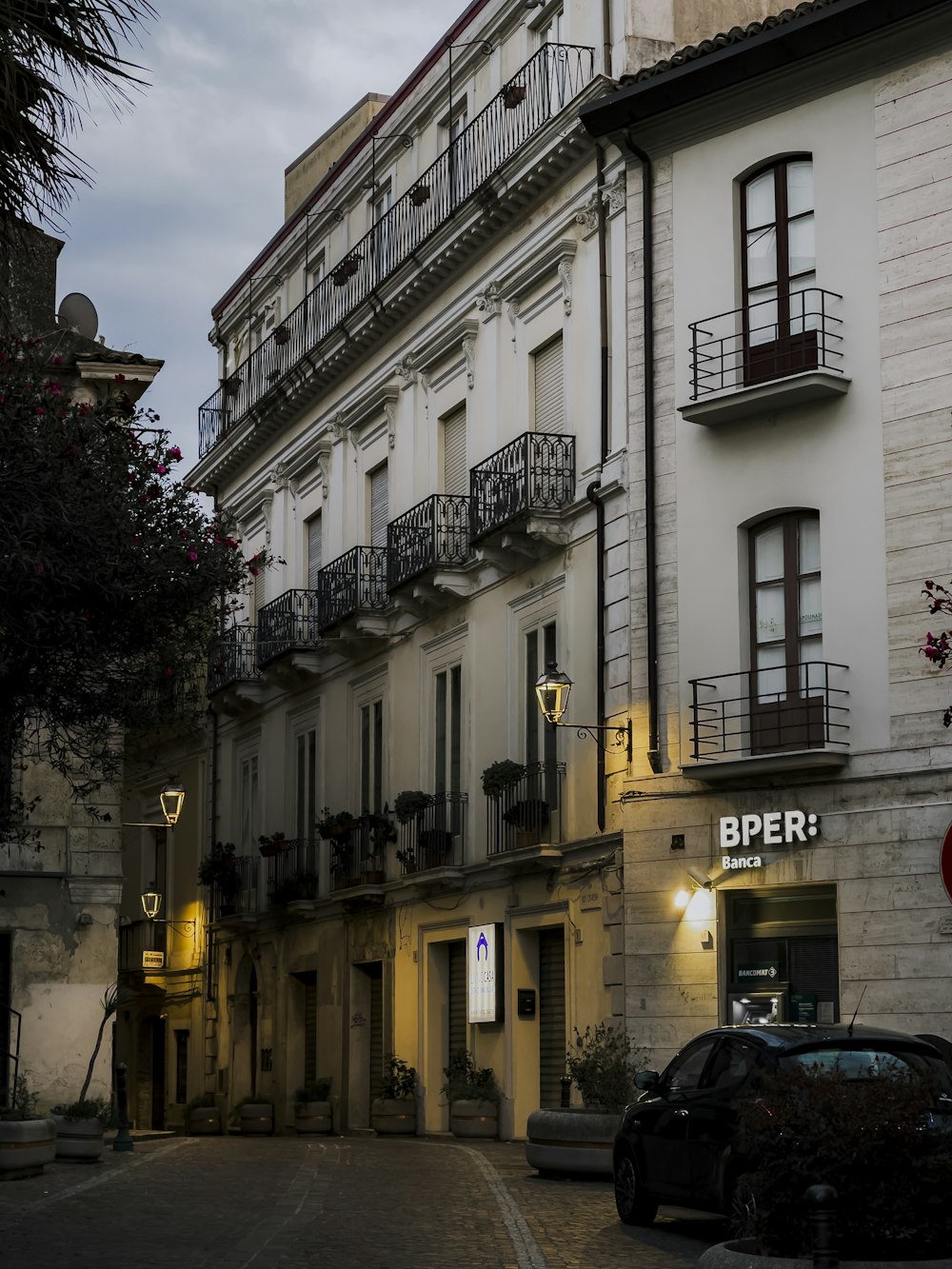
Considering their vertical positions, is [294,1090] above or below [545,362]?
below

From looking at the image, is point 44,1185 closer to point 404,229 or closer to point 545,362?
point 545,362

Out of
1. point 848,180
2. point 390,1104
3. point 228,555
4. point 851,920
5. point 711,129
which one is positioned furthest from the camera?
point 390,1104

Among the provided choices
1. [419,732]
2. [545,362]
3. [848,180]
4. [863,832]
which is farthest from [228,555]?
[419,732]

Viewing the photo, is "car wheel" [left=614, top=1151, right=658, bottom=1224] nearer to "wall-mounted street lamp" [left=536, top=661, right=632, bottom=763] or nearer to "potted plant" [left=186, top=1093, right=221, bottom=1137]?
"wall-mounted street lamp" [left=536, top=661, right=632, bottom=763]

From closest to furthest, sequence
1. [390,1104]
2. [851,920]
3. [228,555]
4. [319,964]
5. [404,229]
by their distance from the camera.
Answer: [228,555], [851,920], [390,1104], [404,229], [319,964]

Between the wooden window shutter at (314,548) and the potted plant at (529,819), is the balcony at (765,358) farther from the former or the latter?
→ the wooden window shutter at (314,548)

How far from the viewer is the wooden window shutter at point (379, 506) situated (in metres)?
35.3

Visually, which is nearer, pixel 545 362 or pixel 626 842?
pixel 626 842

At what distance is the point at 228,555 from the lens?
18469 millimetres

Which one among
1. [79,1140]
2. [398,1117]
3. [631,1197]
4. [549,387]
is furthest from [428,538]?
[631,1197]

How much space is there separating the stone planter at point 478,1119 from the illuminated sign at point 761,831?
253 inches

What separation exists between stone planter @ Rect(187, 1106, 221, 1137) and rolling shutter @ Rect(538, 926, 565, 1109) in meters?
12.5

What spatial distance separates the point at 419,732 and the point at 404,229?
27.5ft

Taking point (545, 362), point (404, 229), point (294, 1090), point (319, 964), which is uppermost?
point (404, 229)
